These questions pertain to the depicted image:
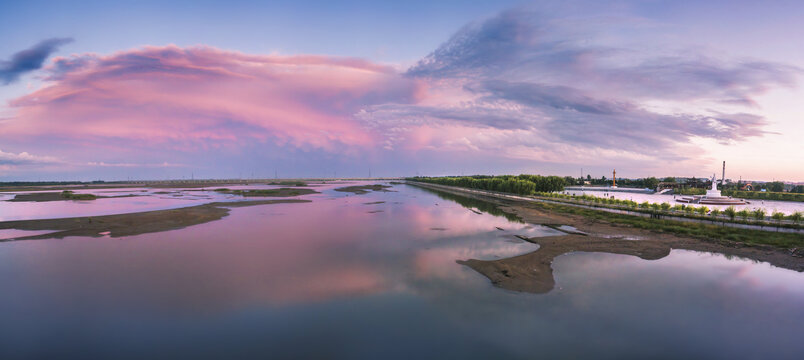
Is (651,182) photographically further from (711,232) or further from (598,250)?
(598,250)

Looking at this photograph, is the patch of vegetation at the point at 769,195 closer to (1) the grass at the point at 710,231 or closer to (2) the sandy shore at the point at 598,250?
(1) the grass at the point at 710,231

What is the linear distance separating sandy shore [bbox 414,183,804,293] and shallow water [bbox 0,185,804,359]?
0.79 m

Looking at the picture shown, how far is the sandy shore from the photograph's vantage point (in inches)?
590

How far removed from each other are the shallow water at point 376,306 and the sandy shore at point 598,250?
2.59 feet

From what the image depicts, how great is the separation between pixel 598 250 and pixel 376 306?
15.3m

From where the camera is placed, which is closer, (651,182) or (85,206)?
(85,206)

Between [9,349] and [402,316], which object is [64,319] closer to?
[9,349]

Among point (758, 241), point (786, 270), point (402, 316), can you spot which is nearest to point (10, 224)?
point (402, 316)

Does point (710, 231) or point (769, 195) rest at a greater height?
point (769, 195)

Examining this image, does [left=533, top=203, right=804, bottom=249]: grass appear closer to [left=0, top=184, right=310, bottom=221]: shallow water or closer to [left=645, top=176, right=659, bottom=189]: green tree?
[left=0, top=184, right=310, bottom=221]: shallow water

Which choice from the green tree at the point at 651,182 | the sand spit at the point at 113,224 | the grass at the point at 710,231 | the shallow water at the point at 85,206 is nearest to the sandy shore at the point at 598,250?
the grass at the point at 710,231

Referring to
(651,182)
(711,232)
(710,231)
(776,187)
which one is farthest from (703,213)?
(651,182)

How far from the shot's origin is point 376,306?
1260 cm

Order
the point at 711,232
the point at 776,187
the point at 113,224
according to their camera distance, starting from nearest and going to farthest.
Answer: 1. the point at 711,232
2. the point at 113,224
3. the point at 776,187
